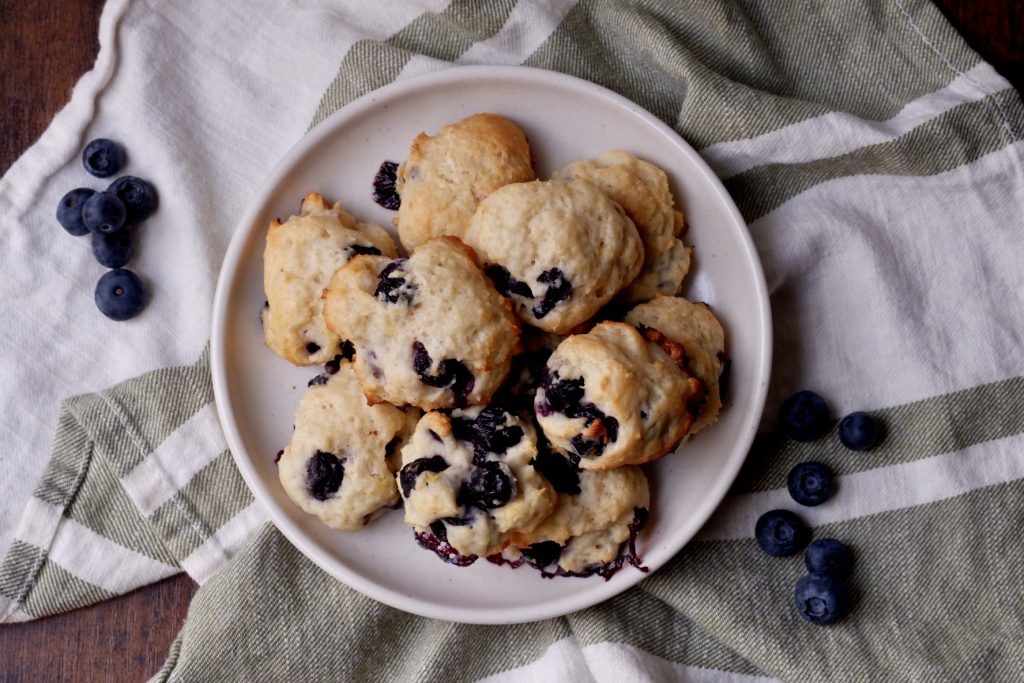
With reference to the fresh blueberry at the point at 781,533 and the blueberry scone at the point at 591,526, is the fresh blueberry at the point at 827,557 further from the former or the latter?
the blueberry scone at the point at 591,526

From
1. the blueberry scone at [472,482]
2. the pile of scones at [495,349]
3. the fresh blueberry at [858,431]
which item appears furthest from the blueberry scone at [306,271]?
the fresh blueberry at [858,431]

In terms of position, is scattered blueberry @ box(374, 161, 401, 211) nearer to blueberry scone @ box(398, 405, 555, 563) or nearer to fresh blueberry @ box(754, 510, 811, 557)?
blueberry scone @ box(398, 405, 555, 563)

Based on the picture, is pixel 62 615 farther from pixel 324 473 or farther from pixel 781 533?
pixel 781 533

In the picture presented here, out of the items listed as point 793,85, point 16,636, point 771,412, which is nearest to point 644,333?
point 771,412

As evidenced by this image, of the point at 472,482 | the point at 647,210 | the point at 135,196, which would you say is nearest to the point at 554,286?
the point at 647,210

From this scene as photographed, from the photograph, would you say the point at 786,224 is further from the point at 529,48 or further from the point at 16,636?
the point at 16,636

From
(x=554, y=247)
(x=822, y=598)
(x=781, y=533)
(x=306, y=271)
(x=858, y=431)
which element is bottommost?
(x=822, y=598)

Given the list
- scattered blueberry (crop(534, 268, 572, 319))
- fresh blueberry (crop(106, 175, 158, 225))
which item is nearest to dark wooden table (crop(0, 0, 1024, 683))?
fresh blueberry (crop(106, 175, 158, 225))
